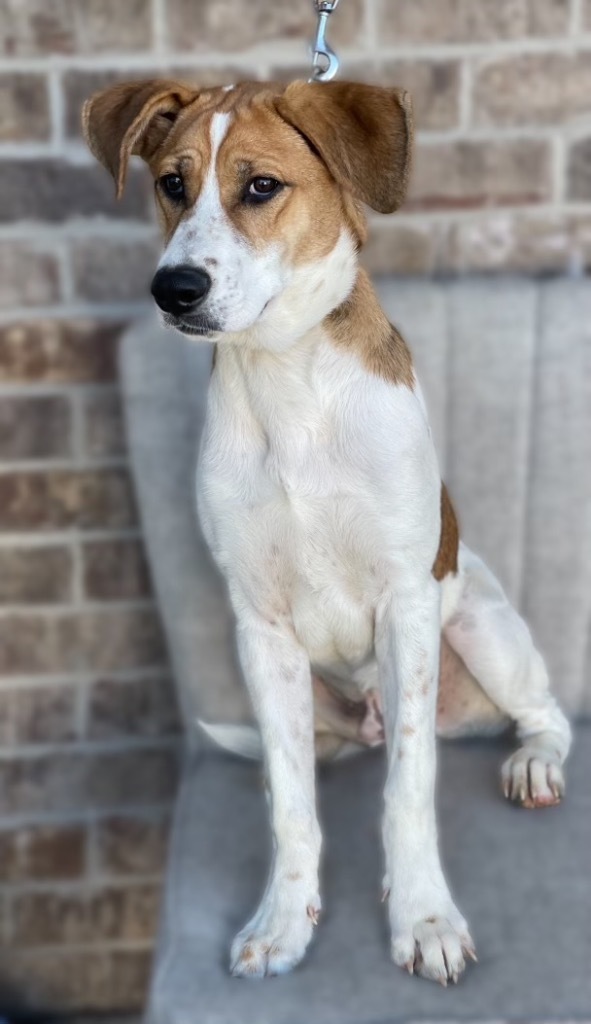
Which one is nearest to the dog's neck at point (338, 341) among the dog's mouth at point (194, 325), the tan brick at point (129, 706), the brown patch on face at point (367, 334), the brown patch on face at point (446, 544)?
the brown patch on face at point (367, 334)

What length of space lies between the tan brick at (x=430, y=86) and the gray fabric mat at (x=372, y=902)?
956 millimetres

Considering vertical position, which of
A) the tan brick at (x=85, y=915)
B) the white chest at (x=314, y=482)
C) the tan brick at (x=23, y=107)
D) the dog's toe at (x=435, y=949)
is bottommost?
the tan brick at (x=85, y=915)

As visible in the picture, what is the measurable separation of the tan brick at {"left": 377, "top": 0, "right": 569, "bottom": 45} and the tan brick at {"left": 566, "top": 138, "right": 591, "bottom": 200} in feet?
0.57

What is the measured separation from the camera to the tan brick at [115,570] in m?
2.04

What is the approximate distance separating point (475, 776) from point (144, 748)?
2.41 feet

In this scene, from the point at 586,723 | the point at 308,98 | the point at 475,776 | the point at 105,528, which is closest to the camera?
the point at 308,98

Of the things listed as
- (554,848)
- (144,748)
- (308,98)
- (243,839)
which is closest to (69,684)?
(144,748)

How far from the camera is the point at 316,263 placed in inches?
50.8

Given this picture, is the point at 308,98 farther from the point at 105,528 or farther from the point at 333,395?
the point at 105,528

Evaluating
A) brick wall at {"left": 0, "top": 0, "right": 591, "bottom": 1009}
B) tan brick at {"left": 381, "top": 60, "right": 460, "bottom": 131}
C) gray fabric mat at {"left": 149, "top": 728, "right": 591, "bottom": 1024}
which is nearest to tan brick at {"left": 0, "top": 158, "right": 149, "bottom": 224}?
brick wall at {"left": 0, "top": 0, "right": 591, "bottom": 1009}

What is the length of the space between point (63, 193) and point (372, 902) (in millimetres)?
1167

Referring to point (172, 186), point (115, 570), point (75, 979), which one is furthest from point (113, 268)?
point (75, 979)

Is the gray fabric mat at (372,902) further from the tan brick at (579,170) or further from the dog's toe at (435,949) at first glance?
the tan brick at (579,170)

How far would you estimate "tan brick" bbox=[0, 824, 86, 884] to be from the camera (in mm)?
2168
